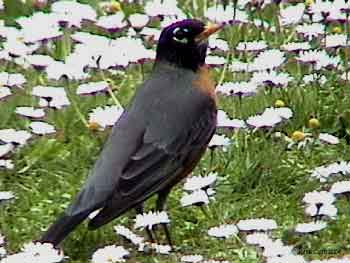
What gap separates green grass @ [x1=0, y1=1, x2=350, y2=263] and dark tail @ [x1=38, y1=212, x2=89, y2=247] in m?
0.25

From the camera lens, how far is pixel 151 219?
6.20m

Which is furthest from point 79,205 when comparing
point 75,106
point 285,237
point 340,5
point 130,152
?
point 340,5

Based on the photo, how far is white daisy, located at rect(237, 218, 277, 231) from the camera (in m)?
6.19

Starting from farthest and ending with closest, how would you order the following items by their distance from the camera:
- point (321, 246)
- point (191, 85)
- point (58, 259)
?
1. point (191, 85)
2. point (321, 246)
3. point (58, 259)

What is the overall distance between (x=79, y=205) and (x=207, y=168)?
1156mm

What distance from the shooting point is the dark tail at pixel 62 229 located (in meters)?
6.01

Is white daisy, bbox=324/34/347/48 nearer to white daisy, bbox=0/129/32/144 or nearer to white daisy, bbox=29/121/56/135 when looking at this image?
white daisy, bbox=29/121/56/135

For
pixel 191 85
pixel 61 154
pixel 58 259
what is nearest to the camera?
pixel 58 259

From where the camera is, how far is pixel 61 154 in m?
7.29

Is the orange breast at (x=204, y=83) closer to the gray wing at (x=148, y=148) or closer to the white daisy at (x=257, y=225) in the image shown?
the gray wing at (x=148, y=148)

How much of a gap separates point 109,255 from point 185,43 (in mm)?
1296

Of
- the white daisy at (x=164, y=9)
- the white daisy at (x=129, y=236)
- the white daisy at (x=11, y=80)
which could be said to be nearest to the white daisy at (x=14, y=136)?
the white daisy at (x=11, y=80)

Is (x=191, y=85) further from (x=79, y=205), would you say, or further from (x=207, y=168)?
(x=79, y=205)

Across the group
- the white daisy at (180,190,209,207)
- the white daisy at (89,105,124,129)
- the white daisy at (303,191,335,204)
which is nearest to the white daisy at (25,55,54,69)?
the white daisy at (89,105,124,129)
